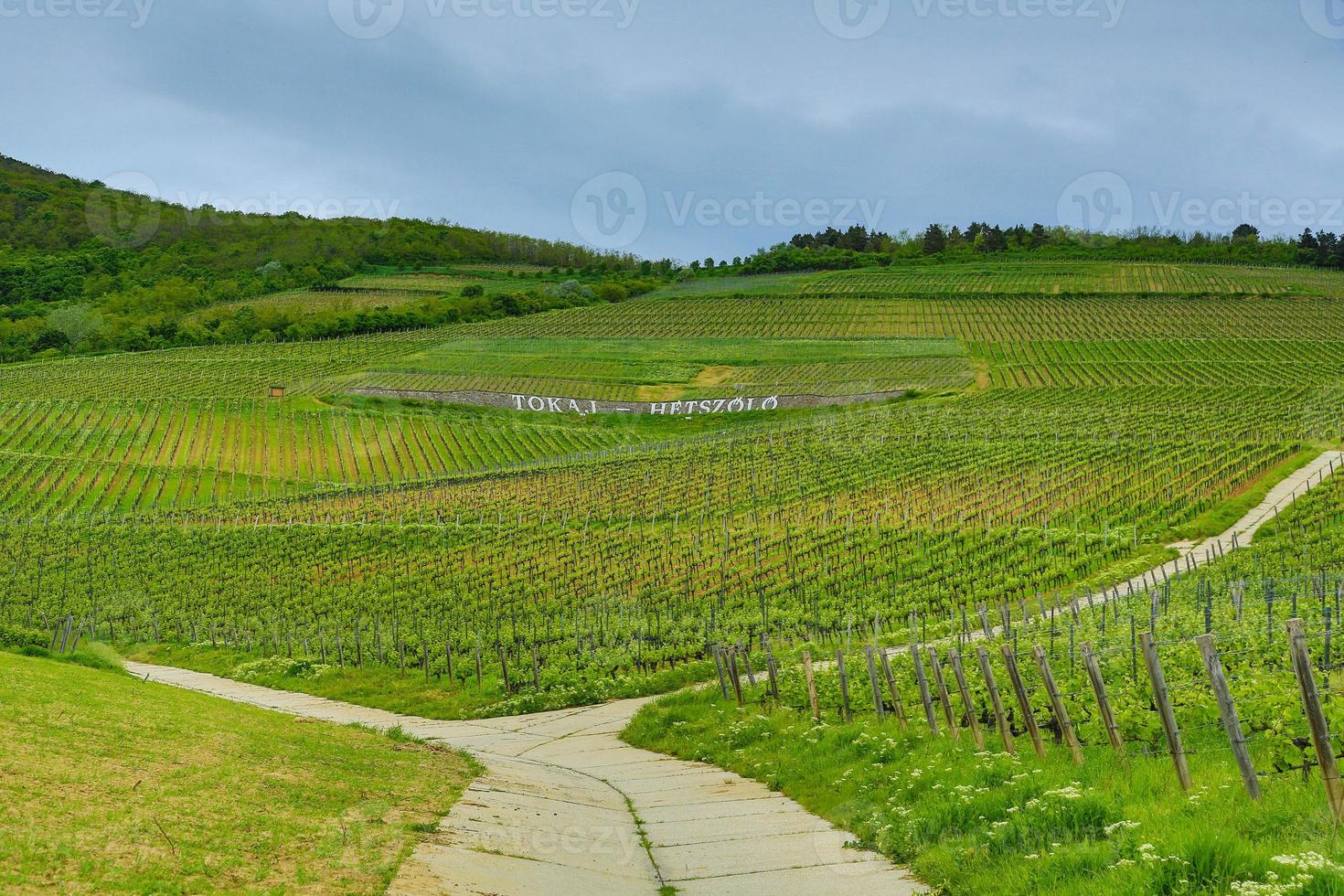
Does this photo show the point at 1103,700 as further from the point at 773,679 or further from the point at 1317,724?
the point at 773,679

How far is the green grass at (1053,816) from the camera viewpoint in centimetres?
667

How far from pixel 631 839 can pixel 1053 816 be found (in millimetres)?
4664

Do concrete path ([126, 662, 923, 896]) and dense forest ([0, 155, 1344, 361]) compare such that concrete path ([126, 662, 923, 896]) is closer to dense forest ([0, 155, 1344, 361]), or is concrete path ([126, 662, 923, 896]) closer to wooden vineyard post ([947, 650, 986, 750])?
wooden vineyard post ([947, 650, 986, 750])

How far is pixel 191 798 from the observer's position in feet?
31.3

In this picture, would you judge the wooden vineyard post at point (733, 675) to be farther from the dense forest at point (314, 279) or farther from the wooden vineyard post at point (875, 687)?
the dense forest at point (314, 279)

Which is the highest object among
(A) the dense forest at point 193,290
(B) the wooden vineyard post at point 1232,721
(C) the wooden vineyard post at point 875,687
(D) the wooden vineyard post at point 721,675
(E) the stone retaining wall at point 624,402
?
(A) the dense forest at point 193,290

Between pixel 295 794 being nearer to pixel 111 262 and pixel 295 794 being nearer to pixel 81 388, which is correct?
pixel 81 388

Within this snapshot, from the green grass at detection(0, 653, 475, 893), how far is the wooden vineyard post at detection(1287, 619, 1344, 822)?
6401 millimetres

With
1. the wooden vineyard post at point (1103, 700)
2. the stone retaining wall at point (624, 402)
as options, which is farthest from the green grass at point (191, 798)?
the stone retaining wall at point (624, 402)

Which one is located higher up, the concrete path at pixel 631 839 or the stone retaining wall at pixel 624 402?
the stone retaining wall at pixel 624 402

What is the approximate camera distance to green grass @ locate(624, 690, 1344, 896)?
6.67 m

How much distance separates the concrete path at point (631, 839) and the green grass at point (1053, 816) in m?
0.41

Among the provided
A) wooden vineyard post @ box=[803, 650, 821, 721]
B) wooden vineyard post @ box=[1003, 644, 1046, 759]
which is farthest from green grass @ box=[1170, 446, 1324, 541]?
wooden vineyard post @ box=[1003, 644, 1046, 759]

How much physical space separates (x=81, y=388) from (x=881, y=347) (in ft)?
242
